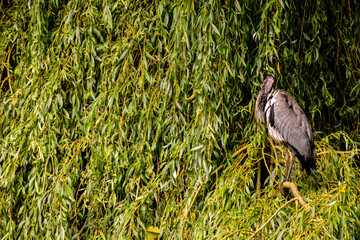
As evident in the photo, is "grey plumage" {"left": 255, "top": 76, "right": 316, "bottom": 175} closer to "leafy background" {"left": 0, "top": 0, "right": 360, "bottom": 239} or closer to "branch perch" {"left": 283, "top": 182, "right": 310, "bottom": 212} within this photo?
"leafy background" {"left": 0, "top": 0, "right": 360, "bottom": 239}

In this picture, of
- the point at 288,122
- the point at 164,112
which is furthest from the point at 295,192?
the point at 164,112

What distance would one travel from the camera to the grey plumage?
3064 millimetres

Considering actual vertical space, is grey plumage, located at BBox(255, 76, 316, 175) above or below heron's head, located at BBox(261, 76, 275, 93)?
below

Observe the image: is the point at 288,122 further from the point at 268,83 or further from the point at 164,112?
the point at 164,112

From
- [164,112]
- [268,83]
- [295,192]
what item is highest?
[268,83]

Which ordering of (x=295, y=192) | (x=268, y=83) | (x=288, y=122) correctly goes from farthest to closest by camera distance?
(x=288, y=122), (x=268, y=83), (x=295, y=192)

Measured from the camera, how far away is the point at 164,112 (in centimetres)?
326

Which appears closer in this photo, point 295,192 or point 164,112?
point 295,192

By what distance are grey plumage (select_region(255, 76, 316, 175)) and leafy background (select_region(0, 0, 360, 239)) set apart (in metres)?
0.08

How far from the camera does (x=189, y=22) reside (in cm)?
324

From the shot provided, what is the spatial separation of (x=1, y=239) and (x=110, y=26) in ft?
4.55

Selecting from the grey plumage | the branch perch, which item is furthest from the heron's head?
the branch perch

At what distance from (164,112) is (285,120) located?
0.67 metres

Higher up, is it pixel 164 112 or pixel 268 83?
pixel 268 83
